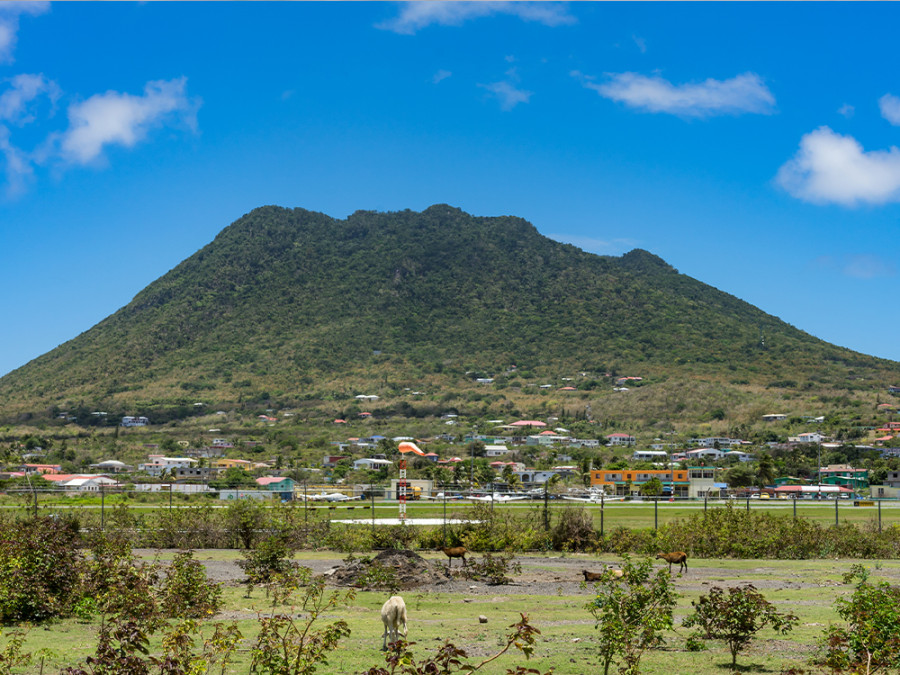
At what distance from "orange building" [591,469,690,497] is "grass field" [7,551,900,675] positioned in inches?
2010

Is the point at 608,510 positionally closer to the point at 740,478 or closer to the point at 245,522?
the point at 245,522

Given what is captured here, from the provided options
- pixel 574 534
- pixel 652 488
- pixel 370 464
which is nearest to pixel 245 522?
pixel 574 534

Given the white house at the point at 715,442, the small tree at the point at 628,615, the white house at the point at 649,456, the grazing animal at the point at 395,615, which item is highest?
the white house at the point at 715,442

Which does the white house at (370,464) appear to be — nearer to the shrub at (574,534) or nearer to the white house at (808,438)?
the white house at (808,438)

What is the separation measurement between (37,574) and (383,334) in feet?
529

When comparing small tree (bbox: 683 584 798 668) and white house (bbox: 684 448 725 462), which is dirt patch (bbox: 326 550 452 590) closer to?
small tree (bbox: 683 584 798 668)

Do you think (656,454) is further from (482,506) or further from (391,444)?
(482,506)

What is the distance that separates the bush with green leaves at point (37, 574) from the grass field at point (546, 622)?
420mm

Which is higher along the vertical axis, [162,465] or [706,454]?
[706,454]

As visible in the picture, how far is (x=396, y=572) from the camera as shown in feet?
58.4

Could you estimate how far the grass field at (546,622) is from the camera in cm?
1022

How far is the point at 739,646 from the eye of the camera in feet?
35.6

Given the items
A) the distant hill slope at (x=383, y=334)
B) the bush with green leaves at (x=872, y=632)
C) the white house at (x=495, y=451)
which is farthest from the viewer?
the distant hill slope at (x=383, y=334)

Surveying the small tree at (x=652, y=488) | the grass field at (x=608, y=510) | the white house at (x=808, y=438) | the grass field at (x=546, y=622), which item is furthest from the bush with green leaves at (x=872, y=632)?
the white house at (x=808, y=438)
